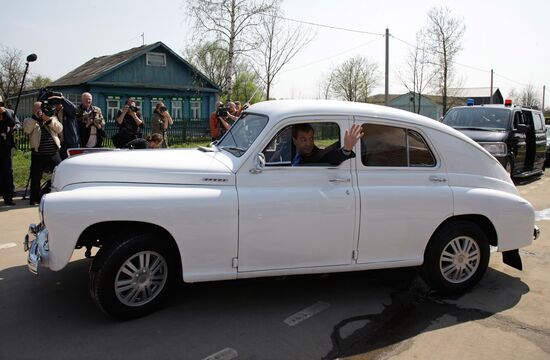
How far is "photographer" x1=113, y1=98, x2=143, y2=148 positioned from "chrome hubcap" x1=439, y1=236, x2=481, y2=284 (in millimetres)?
6940

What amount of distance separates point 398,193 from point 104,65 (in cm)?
3075

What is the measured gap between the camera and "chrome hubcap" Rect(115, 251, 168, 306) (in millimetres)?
3891

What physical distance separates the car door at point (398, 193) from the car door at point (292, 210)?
0.60ft

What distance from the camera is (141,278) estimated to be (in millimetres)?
3977

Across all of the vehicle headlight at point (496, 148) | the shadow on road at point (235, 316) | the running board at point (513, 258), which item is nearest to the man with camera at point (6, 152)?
the shadow on road at point (235, 316)

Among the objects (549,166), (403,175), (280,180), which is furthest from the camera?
(549,166)

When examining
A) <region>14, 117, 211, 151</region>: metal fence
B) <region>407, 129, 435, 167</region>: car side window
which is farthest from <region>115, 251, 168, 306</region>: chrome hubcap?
<region>14, 117, 211, 151</region>: metal fence

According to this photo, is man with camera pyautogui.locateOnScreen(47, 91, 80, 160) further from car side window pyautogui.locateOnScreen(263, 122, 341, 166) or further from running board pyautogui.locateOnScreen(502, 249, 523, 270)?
running board pyautogui.locateOnScreen(502, 249, 523, 270)

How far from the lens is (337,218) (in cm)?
425

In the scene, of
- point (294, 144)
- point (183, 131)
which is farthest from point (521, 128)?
point (183, 131)

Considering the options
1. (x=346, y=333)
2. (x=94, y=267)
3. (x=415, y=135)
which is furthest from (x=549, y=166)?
(x=94, y=267)

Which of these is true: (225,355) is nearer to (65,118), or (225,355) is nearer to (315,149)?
(315,149)

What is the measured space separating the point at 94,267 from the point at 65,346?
0.61m

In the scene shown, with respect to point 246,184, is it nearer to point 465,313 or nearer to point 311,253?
point 311,253
